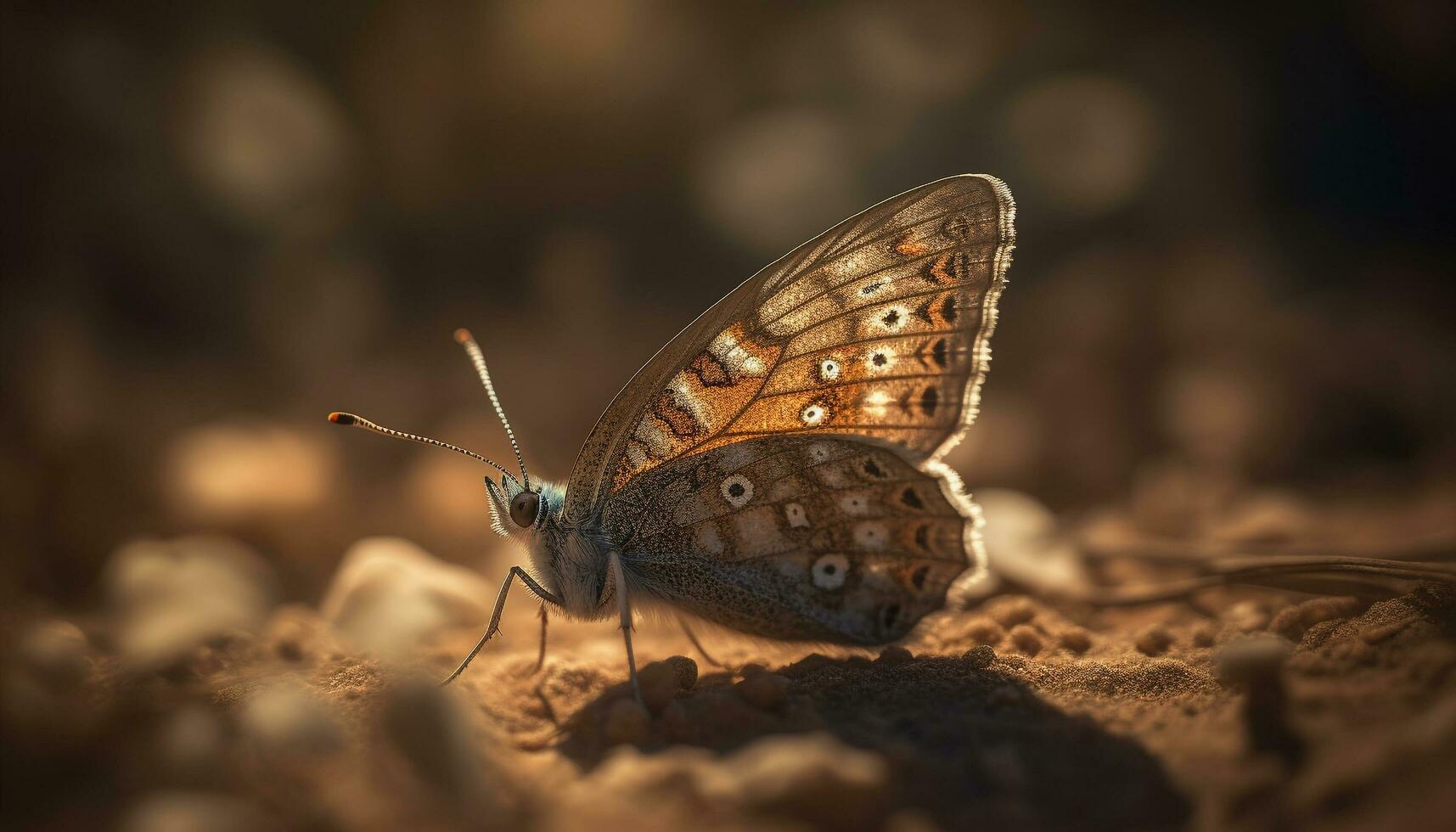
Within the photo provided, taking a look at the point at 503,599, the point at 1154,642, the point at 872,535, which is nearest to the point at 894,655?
the point at 872,535

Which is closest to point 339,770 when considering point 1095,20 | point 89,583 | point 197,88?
point 89,583

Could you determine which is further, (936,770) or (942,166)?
(942,166)

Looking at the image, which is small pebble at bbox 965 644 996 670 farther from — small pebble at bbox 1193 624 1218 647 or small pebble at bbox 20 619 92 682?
small pebble at bbox 20 619 92 682

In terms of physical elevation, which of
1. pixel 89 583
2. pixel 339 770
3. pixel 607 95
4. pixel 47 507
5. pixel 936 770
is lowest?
pixel 936 770

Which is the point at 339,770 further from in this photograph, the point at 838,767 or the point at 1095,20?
the point at 1095,20

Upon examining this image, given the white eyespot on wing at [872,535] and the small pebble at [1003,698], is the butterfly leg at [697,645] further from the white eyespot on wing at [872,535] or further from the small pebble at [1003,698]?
the small pebble at [1003,698]

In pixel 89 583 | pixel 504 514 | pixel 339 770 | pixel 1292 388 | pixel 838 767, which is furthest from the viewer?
pixel 1292 388

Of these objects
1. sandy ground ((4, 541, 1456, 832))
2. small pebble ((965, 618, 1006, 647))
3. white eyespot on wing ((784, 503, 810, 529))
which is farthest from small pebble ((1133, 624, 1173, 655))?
white eyespot on wing ((784, 503, 810, 529))

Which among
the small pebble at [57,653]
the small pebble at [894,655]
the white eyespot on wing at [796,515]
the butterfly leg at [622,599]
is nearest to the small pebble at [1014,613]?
the small pebble at [894,655]

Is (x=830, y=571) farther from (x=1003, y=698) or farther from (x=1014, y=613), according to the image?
Result: (x=1014, y=613)
